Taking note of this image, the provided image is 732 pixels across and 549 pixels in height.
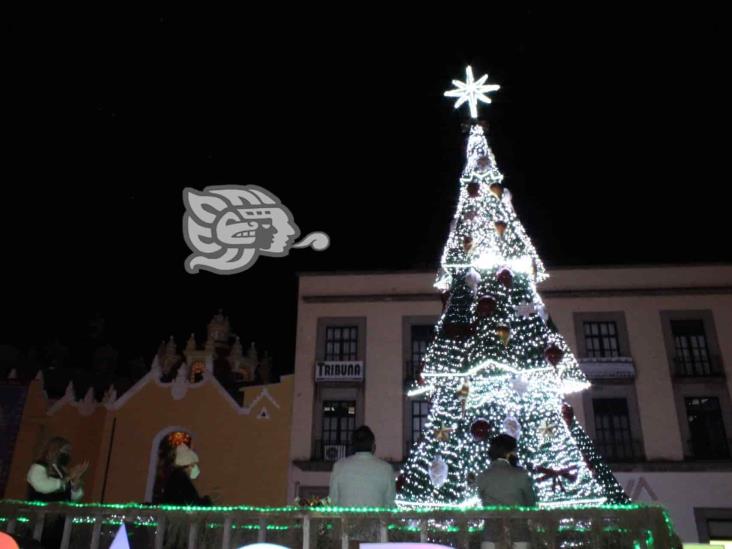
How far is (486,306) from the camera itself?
7242 millimetres

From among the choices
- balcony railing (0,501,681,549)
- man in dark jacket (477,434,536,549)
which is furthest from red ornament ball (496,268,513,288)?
balcony railing (0,501,681,549)

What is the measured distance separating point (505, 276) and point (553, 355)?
1.12 metres

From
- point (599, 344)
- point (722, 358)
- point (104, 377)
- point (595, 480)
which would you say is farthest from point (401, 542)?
point (104, 377)

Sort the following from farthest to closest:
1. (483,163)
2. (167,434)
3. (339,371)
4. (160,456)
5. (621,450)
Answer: (339,371) < (167,434) < (160,456) < (621,450) < (483,163)

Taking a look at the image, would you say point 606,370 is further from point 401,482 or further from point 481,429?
point 401,482

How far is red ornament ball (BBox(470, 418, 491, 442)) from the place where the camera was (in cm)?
677

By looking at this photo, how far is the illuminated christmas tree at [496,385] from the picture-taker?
22.2 ft

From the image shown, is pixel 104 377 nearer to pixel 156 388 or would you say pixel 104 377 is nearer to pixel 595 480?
pixel 156 388

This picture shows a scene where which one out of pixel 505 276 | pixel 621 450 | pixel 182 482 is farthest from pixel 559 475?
pixel 621 450

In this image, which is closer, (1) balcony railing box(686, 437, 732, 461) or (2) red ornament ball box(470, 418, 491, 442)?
(2) red ornament ball box(470, 418, 491, 442)

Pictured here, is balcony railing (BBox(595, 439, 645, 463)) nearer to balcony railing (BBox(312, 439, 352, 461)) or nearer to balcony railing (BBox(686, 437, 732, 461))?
balcony railing (BBox(686, 437, 732, 461))

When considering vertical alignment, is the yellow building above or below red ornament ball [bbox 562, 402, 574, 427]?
above

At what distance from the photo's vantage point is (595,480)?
6703 millimetres

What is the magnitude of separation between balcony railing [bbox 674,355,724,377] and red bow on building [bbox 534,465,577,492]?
1265 centimetres
